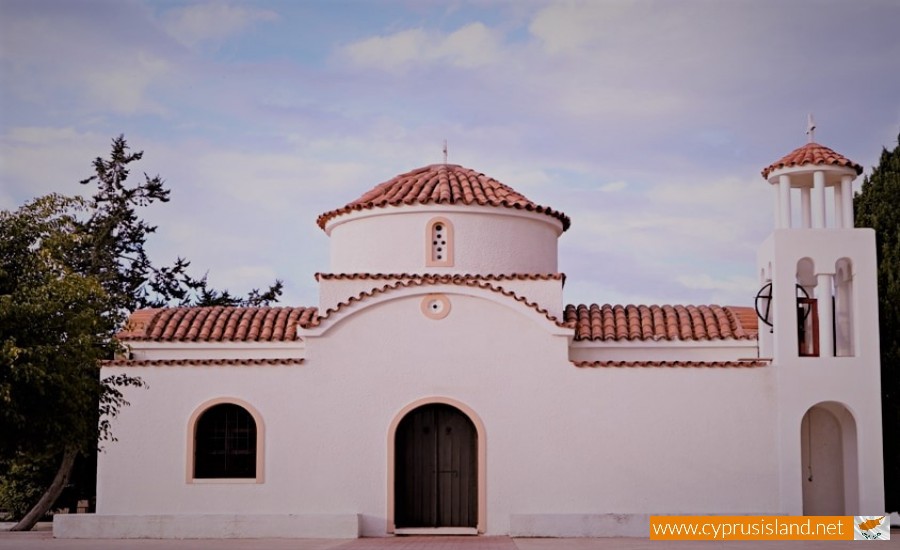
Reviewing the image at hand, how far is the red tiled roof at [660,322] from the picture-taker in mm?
20719

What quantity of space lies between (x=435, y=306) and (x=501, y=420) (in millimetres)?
2459

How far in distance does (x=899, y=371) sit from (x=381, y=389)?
10.6 m

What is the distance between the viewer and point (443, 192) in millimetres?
22531

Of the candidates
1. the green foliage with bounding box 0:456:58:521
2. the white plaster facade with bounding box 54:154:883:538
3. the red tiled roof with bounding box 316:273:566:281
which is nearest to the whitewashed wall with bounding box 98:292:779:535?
the white plaster facade with bounding box 54:154:883:538

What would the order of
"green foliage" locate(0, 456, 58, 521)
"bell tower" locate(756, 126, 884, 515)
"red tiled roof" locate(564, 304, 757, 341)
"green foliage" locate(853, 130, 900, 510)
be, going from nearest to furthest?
"bell tower" locate(756, 126, 884, 515), "red tiled roof" locate(564, 304, 757, 341), "green foliage" locate(853, 130, 900, 510), "green foliage" locate(0, 456, 58, 521)

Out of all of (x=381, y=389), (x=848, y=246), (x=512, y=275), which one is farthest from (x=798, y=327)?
(x=381, y=389)

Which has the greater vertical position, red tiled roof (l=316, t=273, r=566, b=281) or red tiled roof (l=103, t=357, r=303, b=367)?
red tiled roof (l=316, t=273, r=566, b=281)

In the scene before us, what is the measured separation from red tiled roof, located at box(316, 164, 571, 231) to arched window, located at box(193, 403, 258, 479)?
17.4 ft

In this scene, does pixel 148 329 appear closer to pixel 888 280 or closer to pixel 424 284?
A: pixel 424 284

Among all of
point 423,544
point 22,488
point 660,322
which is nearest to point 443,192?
point 660,322

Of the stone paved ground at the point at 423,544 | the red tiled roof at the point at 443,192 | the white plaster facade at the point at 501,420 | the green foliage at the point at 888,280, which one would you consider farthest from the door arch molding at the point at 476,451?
the green foliage at the point at 888,280

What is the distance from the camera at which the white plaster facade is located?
62.6 ft

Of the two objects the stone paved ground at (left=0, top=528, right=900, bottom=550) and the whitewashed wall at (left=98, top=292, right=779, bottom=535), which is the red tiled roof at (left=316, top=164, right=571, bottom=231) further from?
the stone paved ground at (left=0, top=528, right=900, bottom=550)

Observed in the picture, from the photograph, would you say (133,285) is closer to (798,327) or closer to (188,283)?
(188,283)
